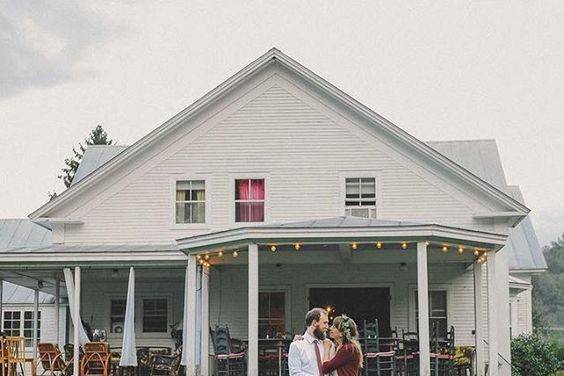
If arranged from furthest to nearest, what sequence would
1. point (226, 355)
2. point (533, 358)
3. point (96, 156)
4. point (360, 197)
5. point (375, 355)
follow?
1. point (96, 156)
2. point (533, 358)
3. point (360, 197)
4. point (226, 355)
5. point (375, 355)

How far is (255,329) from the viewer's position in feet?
63.3

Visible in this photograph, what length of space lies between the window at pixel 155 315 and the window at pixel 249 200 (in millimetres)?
3247

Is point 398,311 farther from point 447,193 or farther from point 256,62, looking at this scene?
point 256,62

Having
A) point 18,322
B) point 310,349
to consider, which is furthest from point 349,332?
point 18,322

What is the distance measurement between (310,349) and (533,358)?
671 inches

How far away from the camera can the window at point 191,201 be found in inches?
995

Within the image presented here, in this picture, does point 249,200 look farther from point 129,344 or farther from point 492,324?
point 492,324

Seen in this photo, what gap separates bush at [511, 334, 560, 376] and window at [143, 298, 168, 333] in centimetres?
884

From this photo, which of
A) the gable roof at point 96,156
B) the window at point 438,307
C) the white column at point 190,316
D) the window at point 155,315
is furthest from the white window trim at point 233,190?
the gable roof at point 96,156

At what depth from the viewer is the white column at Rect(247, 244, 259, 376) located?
753 inches

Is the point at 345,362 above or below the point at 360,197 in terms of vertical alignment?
below

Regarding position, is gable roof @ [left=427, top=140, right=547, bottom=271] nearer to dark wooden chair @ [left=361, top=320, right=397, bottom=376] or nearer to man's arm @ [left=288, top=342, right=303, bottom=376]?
dark wooden chair @ [left=361, top=320, right=397, bottom=376]

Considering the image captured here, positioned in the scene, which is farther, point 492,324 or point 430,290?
point 430,290

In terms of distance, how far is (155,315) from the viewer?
26.5 m
